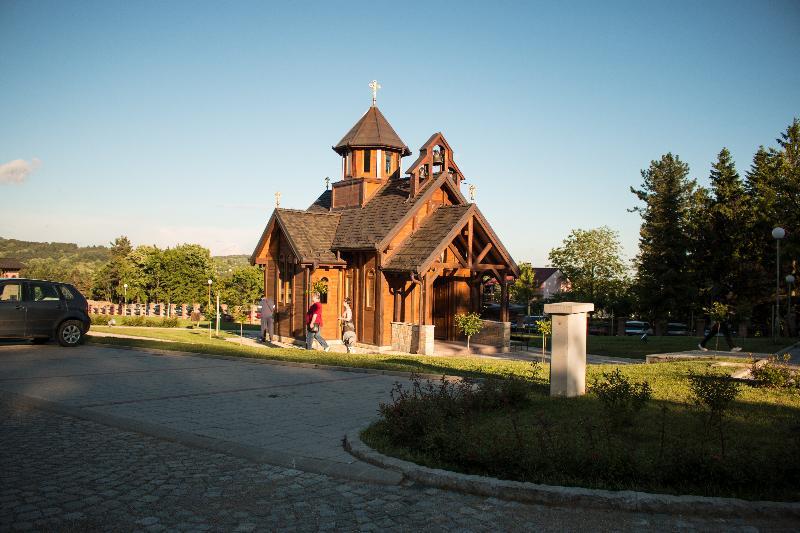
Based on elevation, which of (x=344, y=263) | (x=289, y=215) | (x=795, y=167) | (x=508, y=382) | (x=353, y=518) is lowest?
(x=353, y=518)

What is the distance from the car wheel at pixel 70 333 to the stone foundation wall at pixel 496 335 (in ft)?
45.5

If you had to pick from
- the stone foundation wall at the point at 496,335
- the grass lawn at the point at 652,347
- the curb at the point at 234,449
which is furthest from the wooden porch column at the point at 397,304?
the curb at the point at 234,449

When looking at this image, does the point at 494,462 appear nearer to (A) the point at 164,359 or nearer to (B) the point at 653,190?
(A) the point at 164,359

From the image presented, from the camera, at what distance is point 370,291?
23.7 metres

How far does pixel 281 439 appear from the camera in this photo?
7.66m

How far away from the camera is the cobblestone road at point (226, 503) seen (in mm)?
5039

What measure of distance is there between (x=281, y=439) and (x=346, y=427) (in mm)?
1040

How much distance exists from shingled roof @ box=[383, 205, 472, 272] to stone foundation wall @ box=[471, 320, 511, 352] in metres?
4.16

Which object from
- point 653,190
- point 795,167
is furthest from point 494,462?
point 653,190

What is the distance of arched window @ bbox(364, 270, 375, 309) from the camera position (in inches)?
925

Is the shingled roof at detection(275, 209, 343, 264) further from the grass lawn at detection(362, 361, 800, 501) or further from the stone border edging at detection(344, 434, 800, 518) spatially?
the stone border edging at detection(344, 434, 800, 518)

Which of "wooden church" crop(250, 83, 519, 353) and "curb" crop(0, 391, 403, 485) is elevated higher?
"wooden church" crop(250, 83, 519, 353)

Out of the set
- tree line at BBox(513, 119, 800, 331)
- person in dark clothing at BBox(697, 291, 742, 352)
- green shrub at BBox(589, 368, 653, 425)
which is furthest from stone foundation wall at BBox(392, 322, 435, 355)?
tree line at BBox(513, 119, 800, 331)

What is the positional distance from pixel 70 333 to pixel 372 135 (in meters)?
15.0
